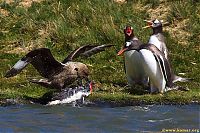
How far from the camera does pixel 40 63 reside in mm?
13836

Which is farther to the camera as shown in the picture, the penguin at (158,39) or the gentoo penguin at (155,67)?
the penguin at (158,39)

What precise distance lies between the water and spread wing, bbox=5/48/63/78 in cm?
87

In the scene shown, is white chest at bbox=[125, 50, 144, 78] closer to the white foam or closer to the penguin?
the penguin

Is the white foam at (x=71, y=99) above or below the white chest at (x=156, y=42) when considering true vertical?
below

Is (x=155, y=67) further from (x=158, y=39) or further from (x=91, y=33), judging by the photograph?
(x=91, y=33)

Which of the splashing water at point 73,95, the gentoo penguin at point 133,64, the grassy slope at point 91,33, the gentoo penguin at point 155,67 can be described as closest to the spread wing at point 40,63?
the splashing water at point 73,95

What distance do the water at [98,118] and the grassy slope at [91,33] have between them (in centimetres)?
145

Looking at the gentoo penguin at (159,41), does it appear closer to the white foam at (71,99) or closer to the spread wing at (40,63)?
the white foam at (71,99)

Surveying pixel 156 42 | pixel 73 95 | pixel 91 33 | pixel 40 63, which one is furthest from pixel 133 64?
pixel 91 33

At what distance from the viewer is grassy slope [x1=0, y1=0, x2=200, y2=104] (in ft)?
51.4

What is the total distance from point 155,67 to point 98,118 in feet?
9.70

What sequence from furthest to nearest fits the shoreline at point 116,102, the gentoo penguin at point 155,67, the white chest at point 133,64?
the white chest at point 133,64 < the gentoo penguin at point 155,67 < the shoreline at point 116,102

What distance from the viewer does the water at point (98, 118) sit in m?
10.9

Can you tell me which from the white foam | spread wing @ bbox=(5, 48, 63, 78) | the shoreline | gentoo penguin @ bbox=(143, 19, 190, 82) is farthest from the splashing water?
gentoo penguin @ bbox=(143, 19, 190, 82)
